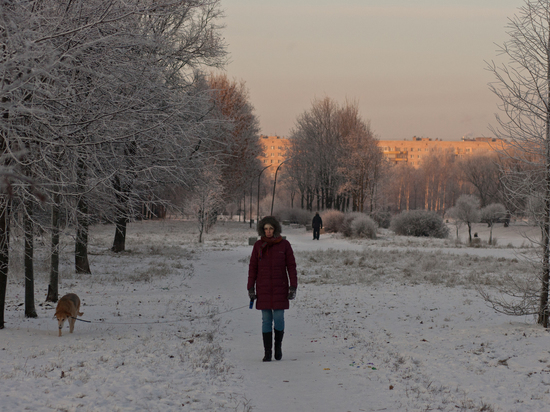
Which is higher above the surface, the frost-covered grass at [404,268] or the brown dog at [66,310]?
the brown dog at [66,310]

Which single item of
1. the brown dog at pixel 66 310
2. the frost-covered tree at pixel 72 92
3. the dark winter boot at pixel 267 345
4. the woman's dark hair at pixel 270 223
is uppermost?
the frost-covered tree at pixel 72 92

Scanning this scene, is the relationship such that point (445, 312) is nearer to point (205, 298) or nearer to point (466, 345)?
point (466, 345)

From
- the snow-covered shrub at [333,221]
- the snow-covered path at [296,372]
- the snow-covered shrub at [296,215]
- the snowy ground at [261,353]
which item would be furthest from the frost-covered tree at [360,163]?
the snow-covered path at [296,372]

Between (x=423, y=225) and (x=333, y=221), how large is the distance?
21.5 ft

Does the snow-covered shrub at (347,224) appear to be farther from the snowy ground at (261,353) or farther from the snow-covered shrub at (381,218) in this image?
the snowy ground at (261,353)

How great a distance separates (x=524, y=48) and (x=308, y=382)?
585 cm

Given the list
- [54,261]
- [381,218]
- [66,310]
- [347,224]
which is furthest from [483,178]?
[66,310]

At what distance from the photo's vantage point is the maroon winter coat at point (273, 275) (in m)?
6.14

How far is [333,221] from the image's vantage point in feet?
124

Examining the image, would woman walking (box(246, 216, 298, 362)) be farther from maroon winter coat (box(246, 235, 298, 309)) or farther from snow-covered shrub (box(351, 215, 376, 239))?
snow-covered shrub (box(351, 215, 376, 239))

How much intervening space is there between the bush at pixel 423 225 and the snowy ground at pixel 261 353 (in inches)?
889

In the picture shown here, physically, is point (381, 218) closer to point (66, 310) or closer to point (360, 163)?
point (360, 163)

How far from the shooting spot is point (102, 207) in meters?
11.4

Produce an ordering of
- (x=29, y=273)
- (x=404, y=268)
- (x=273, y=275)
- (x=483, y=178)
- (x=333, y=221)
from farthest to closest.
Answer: (x=483, y=178) < (x=333, y=221) < (x=404, y=268) < (x=29, y=273) < (x=273, y=275)
